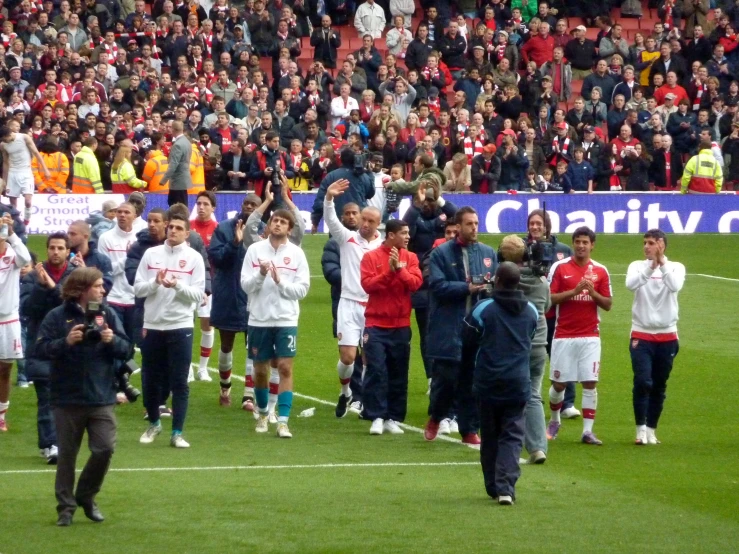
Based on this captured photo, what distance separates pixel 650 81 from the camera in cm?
3509

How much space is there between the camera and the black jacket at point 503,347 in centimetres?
983

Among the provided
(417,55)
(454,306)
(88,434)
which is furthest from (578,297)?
(417,55)

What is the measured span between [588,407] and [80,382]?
5.30 meters

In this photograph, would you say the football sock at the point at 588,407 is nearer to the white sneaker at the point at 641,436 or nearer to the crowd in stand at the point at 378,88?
the white sneaker at the point at 641,436

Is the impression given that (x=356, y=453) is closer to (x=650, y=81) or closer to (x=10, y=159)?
(x=10, y=159)

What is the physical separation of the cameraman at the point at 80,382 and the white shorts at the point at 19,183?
15812 mm

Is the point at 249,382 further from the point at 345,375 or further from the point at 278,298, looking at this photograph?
the point at 278,298

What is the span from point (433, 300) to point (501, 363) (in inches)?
114

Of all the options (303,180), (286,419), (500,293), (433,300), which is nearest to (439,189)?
(433,300)

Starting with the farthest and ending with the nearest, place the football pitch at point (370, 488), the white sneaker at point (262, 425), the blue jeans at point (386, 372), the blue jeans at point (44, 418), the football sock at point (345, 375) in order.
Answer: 1. the football sock at point (345, 375)
2. the white sneaker at point (262, 425)
3. the blue jeans at point (386, 372)
4. the blue jeans at point (44, 418)
5. the football pitch at point (370, 488)

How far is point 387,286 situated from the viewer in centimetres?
1272

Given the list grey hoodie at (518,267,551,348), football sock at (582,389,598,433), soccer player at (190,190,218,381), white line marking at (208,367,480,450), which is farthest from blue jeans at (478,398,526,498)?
soccer player at (190,190,218,381)

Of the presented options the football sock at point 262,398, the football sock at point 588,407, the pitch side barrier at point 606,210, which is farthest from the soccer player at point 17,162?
the football sock at point 588,407

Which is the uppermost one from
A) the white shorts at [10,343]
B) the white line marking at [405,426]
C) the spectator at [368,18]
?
the spectator at [368,18]
